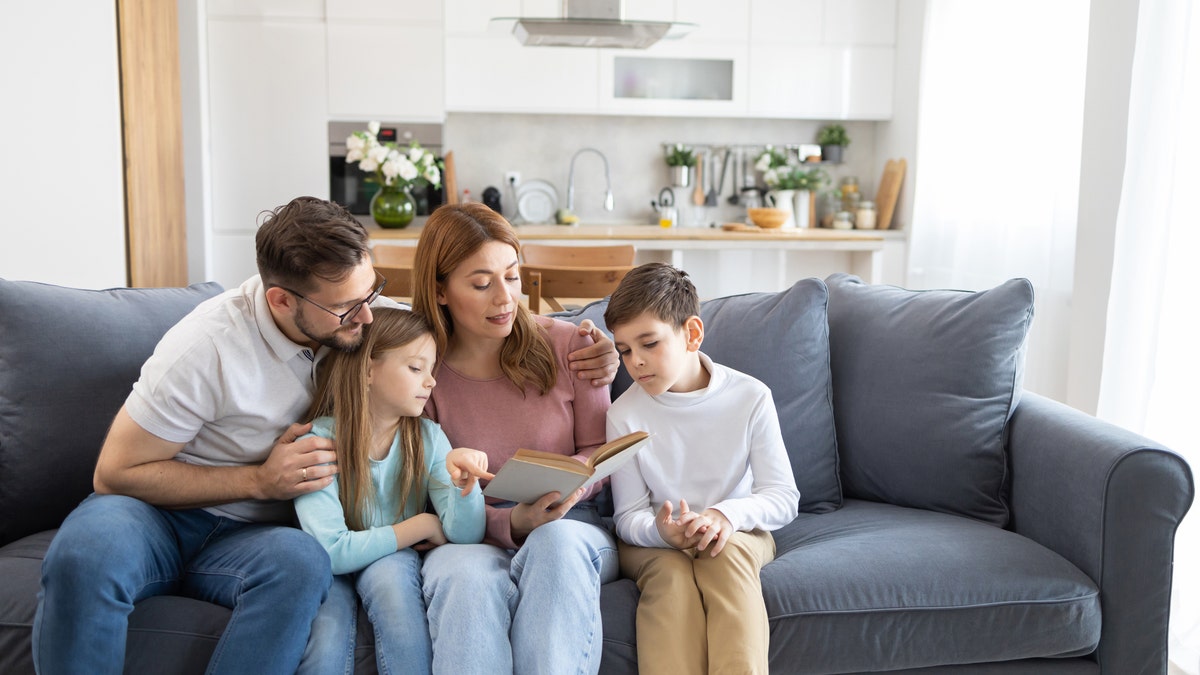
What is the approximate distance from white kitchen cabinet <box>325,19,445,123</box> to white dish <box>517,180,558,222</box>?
0.76 metres

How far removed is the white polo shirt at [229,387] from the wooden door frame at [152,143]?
2.74 meters

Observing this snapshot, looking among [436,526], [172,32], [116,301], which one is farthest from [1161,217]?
[172,32]

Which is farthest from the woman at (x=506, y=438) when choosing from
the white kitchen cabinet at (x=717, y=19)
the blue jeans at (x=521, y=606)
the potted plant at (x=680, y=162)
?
the potted plant at (x=680, y=162)

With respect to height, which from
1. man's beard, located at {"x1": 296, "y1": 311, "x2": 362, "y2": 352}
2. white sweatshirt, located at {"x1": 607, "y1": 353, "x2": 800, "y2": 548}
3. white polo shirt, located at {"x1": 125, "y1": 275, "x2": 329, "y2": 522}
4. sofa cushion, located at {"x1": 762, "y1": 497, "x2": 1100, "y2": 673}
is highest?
man's beard, located at {"x1": 296, "y1": 311, "x2": 362, "y2": 352}

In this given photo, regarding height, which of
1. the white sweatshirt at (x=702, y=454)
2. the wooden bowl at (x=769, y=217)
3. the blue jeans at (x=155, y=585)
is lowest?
the blue jeans at (x=155, y=585)

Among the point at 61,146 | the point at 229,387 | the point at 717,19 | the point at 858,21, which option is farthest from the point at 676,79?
the point at 229,387

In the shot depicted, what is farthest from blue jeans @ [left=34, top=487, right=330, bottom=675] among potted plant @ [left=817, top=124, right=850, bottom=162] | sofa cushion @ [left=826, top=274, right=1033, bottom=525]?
potted plant @ [left=817, top=124, right=850, bottom=162]

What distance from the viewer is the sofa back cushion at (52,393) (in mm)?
1981

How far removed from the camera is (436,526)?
186cm

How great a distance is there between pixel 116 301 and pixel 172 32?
3194 millimetres

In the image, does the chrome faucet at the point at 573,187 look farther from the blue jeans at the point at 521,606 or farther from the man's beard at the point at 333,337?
the blue jeans at the point at 521,606

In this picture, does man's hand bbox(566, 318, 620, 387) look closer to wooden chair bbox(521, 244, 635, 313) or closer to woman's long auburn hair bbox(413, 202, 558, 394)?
woman's long auburn hair bbox(413, 202, 558, 394)

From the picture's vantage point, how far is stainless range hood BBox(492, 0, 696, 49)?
13.4ft

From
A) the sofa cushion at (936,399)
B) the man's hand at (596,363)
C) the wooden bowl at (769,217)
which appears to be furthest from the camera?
the wooden bowl at (769,217)
